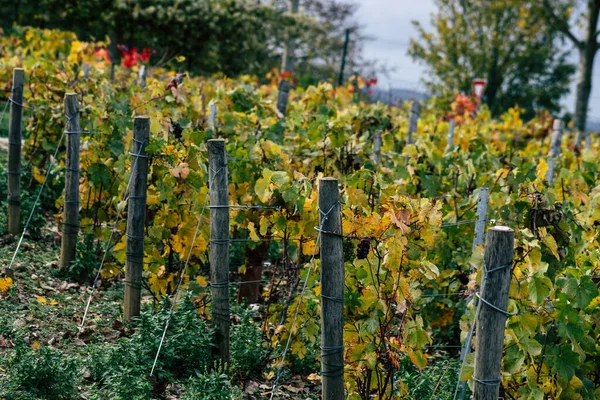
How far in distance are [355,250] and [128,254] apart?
1.80m

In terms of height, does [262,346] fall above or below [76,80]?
below

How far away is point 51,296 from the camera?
5609 millimetres

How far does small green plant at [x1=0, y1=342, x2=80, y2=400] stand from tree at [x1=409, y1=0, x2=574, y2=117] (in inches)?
960

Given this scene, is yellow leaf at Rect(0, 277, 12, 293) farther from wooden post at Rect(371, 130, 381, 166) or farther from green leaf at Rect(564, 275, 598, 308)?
green leaf at Rect(564, 275, 598, 308)

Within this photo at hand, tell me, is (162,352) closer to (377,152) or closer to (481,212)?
(481,212)

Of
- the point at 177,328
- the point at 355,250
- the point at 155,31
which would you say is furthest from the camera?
the point at 155,31

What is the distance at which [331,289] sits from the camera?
148 inches

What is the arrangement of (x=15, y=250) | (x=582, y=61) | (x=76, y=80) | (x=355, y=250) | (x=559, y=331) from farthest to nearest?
(x=582, y=61)
(x=76, y=80)
(x=15, y=250)
(x=355, y=250)
(x=559, y=331)

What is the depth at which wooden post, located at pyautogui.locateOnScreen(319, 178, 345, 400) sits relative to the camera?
12.2ft

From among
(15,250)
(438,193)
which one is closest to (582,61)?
(438,193)

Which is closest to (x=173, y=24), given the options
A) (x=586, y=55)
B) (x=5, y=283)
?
(x=586, y=55)

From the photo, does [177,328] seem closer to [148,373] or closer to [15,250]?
[148,373]

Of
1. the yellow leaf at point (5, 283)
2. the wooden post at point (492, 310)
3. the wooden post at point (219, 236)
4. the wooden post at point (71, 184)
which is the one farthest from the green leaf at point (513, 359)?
the wooden post at point (71, 184)

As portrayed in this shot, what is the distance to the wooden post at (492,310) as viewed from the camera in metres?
3.13
